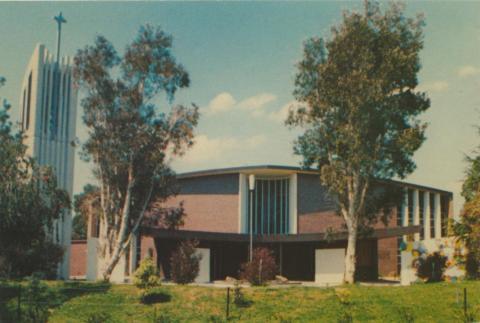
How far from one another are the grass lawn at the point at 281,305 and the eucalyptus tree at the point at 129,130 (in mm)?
5905

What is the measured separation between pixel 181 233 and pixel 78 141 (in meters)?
8.64

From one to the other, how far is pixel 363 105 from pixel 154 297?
1300 cm

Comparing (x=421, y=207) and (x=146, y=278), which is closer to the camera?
(x=146, y=278)

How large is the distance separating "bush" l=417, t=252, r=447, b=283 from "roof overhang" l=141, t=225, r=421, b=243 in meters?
3.14

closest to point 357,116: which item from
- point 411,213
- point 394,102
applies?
point 394,102

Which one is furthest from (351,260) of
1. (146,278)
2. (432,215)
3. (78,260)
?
(78,260)

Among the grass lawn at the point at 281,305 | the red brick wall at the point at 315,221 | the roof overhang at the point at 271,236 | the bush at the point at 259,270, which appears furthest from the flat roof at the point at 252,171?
the grass lawn at the point at 281,305

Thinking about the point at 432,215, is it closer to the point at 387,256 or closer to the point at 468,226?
the point at 387,256

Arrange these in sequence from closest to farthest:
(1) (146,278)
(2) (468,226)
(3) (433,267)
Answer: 1. (1) (146,278)
2. (2) (468,226)
3. (3) (433,267)

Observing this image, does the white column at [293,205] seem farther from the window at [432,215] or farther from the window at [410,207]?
the window at [432,215]

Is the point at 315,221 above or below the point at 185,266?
above

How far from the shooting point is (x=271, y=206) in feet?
139

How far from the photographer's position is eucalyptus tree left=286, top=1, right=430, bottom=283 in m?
26.2

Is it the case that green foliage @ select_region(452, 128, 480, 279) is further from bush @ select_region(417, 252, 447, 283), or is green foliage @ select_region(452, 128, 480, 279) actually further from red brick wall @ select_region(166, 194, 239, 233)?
red brick wall @ select_region(166, 194, 239, 233)
